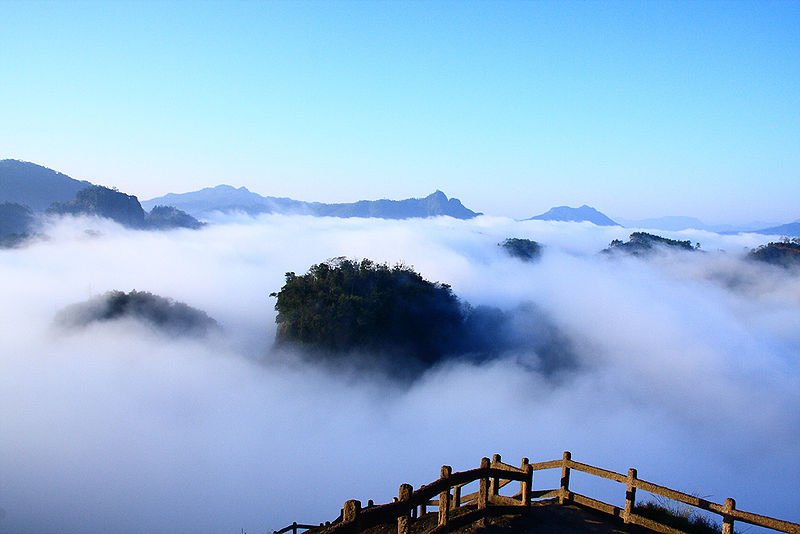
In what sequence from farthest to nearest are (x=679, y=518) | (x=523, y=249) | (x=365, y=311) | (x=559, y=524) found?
(x=523, y=249) < (x=365, y=311) < (x=679, y=518) < (x=559, y=524)

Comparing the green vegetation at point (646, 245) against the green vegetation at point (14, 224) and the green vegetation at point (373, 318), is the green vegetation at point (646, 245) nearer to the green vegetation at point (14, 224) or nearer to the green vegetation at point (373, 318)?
the green vegetation at point (373, 318)

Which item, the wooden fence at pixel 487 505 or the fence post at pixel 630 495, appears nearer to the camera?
the wooden fence at pixel 487 505

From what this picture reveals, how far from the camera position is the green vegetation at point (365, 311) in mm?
46969

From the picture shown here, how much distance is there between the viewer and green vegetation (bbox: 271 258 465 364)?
154 feet

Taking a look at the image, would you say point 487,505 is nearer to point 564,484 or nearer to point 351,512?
point 564,484

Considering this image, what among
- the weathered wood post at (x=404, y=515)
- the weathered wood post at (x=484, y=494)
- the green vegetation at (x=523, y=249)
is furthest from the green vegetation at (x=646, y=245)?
the weathered wood post at (x=404, y=515)

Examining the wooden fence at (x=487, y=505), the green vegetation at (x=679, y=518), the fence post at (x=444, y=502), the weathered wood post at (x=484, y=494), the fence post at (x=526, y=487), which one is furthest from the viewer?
the green vegetation at (x=679, y=518)

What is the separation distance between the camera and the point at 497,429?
51.1 metres

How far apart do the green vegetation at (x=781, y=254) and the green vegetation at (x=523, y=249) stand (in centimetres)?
5866

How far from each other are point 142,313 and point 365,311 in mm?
38036

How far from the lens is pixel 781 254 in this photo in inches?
4754

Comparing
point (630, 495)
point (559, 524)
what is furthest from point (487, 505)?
point (630, 495)

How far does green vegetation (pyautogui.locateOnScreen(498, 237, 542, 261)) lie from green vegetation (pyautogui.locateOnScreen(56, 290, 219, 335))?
106 meters

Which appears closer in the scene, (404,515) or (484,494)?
(404,515)
